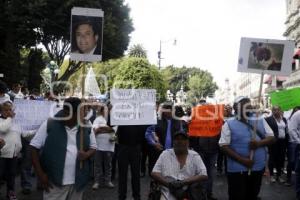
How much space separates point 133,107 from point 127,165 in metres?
1.01

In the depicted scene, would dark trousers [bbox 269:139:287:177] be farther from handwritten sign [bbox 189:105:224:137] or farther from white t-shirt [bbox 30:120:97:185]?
white t-shirt [bbox 30:120:97:185]

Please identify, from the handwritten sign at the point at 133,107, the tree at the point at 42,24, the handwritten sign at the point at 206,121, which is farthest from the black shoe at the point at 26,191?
the tree at the point at 42,24

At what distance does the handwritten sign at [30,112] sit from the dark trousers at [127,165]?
4.89 feet

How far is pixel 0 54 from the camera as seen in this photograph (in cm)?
3000

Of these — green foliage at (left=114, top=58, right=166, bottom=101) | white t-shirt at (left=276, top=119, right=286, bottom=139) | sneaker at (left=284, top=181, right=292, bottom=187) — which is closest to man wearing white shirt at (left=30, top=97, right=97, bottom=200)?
sneaker at (left=284, top=181, right=292, bottom=187)

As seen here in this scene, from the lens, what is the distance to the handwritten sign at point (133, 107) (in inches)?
343

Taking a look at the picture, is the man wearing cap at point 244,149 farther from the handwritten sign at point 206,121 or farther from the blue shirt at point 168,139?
the handwritten sign at point 206,121

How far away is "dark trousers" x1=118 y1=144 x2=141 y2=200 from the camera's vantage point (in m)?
8.77

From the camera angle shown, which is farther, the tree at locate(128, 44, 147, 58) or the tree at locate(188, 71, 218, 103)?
the tree at locate(188, 71, 218, 103)

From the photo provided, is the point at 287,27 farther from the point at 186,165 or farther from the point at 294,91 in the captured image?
the point at 186,165

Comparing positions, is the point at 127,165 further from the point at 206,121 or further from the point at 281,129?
the point at 281,129

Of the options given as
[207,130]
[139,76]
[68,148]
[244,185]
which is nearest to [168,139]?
[207,130]

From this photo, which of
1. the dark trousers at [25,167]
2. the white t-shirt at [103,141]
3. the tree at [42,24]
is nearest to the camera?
the dark trousers at [25,167]

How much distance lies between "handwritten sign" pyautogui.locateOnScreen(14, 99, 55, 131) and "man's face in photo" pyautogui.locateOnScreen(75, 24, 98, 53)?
1.84 m
